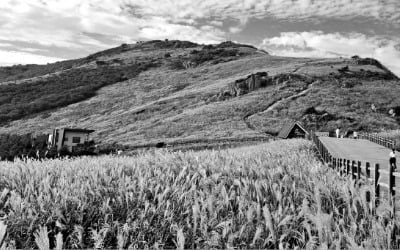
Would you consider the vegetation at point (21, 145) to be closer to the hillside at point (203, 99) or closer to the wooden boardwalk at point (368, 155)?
the hillside at point (203, 99)

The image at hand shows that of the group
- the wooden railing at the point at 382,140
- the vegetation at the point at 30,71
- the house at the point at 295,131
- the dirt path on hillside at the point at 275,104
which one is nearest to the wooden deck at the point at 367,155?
the wooden railing at the point at 382,140

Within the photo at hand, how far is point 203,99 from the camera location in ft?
311

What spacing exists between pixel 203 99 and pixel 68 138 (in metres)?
35.5

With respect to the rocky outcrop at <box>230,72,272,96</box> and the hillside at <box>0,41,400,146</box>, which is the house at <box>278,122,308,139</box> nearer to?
the hillside at <box>0,41,400,146</box>

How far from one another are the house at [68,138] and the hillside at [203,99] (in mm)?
4856

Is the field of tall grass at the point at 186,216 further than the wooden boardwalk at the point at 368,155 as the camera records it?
No

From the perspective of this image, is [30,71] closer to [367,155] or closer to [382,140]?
[382,140]

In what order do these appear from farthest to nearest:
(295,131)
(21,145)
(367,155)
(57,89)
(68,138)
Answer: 1. (57,89)
2. (68,138)
3. (21,145)
4. (295,131)
5. (367,155)

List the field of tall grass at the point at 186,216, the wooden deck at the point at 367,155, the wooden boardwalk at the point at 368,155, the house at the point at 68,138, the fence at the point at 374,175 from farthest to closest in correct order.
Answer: the house at the point at 68,138, the wooden deck at the point at 367,155, the wooden boardwalk at the point at 368,155, the fence at the point at 374,175, the field of tall grass at the point at 186,216

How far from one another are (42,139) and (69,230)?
6710 centimetres

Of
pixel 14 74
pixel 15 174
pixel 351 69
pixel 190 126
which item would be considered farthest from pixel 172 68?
pixel 15 174

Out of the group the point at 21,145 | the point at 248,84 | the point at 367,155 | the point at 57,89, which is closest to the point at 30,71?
the point at 57,89

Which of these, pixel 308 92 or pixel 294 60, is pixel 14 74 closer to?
pixel 294 60

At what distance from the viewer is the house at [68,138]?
66.4 meters
